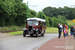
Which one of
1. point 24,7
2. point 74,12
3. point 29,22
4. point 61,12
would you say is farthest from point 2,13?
point 74,12

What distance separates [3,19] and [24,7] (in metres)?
16.7

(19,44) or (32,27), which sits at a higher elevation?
(32,27)

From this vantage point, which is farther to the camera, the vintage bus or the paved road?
the vintage bus

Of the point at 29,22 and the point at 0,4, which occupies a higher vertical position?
the point at 0,4

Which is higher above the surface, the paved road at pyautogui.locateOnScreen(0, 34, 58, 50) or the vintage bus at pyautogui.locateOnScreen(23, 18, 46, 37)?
the vintage bus at pyautogui.locateOnScreen(23, 18, 46, 37)

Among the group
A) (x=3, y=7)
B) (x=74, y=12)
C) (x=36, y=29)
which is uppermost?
(x=3, y=7)

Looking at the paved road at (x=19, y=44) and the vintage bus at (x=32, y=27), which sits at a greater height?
the vintage bus at (x=32, y=27)

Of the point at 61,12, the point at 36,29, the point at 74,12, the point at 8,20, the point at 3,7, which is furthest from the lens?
the point at 8,20

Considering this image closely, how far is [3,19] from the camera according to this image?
1697 inches

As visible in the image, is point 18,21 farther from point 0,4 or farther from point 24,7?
point 0,4

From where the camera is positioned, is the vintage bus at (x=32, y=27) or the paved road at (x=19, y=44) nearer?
the paved road at (x=19, y=44)

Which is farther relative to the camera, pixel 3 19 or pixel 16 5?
pixel 16 5

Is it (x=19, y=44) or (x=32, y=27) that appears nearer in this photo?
(x=19, y=44)

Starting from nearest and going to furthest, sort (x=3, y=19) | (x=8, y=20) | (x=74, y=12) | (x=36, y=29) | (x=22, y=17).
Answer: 1. (x=74, y=12)
2. (x=36, y=29)
3. (x=3, y=19)
4. (x=8, y=20)
5. (x=22, y=17)
